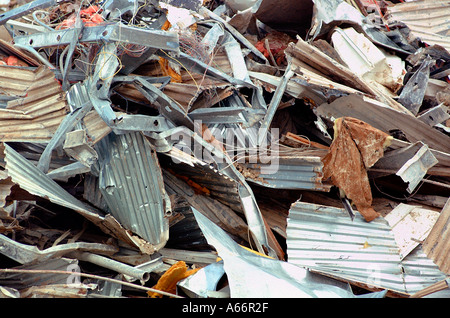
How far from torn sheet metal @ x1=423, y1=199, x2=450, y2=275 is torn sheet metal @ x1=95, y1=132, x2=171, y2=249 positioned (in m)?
2.08

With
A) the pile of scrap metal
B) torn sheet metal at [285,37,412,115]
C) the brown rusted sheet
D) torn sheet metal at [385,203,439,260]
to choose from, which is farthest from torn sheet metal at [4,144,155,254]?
torn sheet metal at [285,37,412,115]

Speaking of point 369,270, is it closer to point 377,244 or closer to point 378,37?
point 377,244

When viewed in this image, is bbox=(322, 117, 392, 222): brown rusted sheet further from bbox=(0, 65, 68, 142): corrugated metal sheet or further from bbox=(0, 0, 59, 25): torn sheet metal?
bbox=(0, 0, 59, 25): torn sheet metal

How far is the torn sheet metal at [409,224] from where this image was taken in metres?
3.48

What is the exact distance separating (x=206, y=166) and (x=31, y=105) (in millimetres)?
1859

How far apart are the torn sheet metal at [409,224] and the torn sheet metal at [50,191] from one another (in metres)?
2.02

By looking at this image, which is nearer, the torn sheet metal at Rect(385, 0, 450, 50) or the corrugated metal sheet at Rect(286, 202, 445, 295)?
the corrugated metal sheet at Rect(286, 202, 445, 295)

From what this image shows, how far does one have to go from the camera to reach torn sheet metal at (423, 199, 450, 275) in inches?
129

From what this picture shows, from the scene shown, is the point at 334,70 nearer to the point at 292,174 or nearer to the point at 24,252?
the point at 292,174

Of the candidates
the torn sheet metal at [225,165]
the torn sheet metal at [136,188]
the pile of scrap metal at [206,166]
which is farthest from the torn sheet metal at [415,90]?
the torn sheet metal at [136,188]

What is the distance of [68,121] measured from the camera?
11.9 ft

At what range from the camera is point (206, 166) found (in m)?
3.60

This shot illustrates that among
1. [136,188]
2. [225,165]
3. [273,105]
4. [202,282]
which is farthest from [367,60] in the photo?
[202,282]

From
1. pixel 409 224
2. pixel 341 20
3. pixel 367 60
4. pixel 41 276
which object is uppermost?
pixel 341 20
